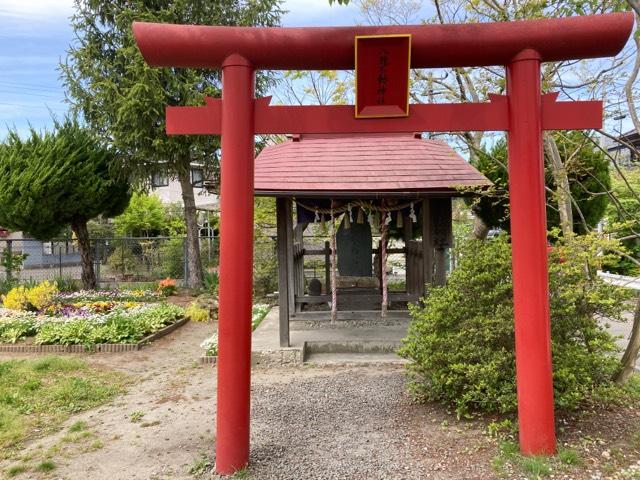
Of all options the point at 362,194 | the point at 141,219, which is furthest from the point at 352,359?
the point at 141,219

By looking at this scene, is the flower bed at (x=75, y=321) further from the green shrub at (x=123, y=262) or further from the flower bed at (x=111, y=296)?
the green shrub at (x=123, y=262)

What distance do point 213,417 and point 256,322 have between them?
439 centimetres

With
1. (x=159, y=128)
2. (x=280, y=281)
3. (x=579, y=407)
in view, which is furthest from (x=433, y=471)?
(x=159, y=128)

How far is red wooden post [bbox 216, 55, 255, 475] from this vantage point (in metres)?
3.68

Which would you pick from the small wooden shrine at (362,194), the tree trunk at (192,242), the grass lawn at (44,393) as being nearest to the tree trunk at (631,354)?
the small wooden shrine at (362,194)

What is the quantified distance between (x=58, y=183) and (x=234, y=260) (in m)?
12.7

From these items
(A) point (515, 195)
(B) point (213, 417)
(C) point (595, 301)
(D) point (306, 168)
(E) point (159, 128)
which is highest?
(E) point (159, 128)

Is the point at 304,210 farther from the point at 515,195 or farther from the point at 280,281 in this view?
the point at 515,195

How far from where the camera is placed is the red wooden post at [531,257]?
365cm

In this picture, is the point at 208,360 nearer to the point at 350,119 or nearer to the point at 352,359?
the point at 352,359

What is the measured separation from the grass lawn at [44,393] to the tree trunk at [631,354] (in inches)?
225

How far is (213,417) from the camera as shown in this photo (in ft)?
16.6

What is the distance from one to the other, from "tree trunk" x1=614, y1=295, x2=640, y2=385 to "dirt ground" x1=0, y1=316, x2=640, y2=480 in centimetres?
32

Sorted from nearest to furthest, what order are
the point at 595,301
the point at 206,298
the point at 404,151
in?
the point at 595,301
the point at 404,151
the point at 206,298
